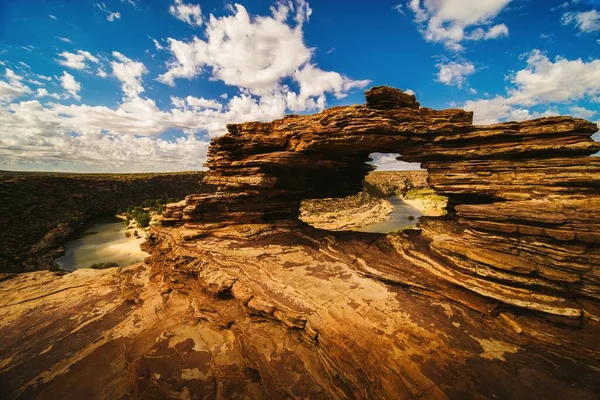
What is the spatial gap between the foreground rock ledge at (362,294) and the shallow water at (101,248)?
2086cm

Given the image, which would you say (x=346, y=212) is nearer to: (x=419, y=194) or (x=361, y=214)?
(x=361, y=214)

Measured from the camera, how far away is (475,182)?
1198 centimetres

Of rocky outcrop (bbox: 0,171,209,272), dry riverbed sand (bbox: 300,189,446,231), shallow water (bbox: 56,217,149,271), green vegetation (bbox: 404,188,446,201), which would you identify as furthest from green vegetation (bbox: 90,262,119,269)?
green vegetation (bbox: 404,188,446,201)

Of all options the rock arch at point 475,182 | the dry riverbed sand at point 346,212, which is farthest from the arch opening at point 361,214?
the rock arch at point 475,182

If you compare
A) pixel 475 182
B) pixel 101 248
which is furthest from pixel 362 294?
pixel 101 248

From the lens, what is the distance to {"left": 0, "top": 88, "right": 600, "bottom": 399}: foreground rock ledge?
26.5 feet

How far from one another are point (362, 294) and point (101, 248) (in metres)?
→ 50.2

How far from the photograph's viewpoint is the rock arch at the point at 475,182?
29.0 feet

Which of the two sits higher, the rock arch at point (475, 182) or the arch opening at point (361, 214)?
the rock arch at point (475, 182)

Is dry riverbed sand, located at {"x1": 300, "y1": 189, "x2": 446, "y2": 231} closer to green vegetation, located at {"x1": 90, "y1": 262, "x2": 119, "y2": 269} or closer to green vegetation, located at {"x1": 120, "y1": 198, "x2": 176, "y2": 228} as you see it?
green vegetation, located at {"x1": 90, "y1": 262, "x2": 119, "y2": 269}

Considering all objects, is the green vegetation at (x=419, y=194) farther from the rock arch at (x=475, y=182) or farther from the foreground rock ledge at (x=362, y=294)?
the foreground rock ledge at (x=362, y=294)

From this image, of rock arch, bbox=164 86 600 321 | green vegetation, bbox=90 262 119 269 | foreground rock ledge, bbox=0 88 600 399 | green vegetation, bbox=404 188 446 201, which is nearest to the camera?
foreground rock ledge, bbox=0 88 600 399

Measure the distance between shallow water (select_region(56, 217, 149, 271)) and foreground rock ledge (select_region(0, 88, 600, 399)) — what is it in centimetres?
2086

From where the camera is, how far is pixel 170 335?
12.7 m
